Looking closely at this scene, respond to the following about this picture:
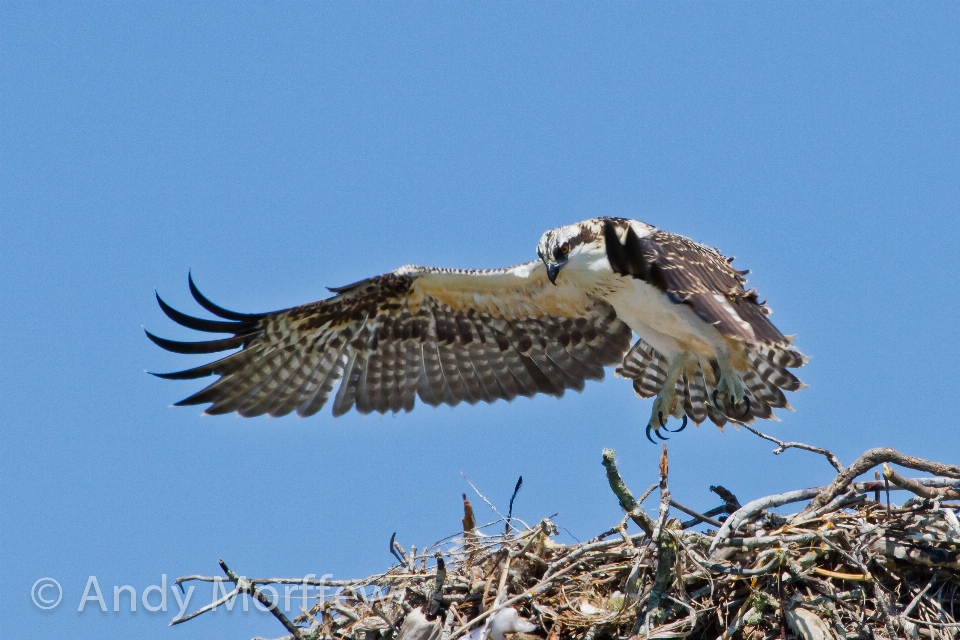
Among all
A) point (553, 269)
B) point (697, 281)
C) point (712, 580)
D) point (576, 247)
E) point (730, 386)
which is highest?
point (576, 247)

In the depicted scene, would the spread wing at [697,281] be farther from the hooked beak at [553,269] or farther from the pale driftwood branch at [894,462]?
the pale driftwood branch at [894,462]

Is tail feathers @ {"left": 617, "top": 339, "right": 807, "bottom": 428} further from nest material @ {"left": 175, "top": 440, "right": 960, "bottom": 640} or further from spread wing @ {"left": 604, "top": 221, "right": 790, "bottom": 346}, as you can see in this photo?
nest material @ {"left": 175, "top": 440, "right": 960, "bottom": 640}

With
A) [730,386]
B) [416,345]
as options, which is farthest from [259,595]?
[730,386]

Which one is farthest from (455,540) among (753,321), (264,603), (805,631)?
(753,321)

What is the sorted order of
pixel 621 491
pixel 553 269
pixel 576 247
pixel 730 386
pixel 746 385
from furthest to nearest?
pixel 746 385 → pixel 730 386 → pixel 576 247 → pixel 553 269 → pixel 621 491

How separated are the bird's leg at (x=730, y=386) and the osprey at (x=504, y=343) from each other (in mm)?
11

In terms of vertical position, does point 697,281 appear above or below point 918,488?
above

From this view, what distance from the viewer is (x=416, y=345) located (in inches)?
370

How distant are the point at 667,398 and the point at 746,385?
1.94ft

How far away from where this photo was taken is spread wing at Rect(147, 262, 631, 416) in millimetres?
8922

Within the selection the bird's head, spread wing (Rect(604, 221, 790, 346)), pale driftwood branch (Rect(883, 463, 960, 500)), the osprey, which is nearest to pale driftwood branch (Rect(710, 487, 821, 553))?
pale driftwood branch (Rect(883, 463, 960, 500))

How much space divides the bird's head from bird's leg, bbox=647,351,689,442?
1024 mm

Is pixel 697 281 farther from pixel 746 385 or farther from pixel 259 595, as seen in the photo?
pixel 259 595

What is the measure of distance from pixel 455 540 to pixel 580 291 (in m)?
2.80
